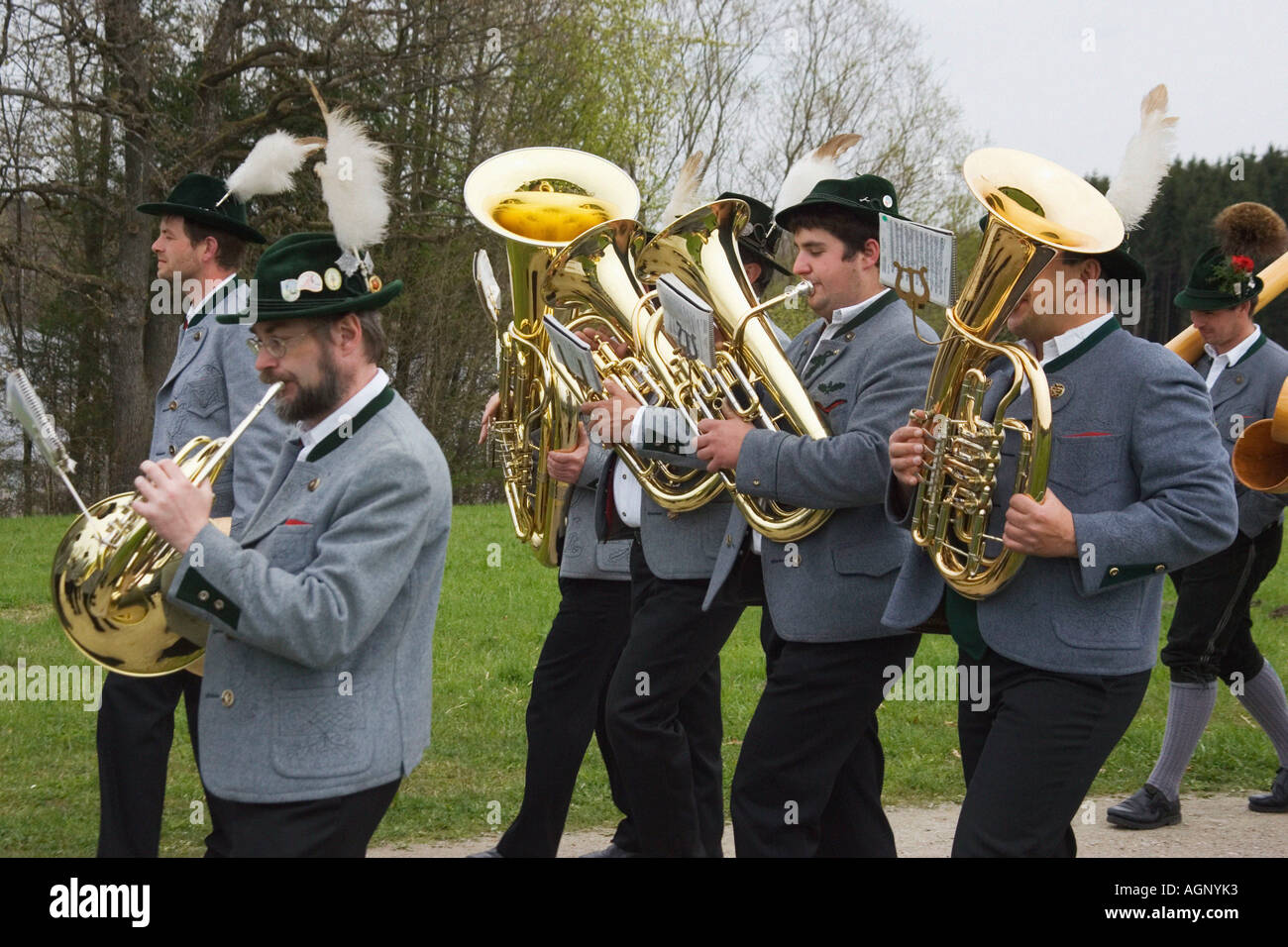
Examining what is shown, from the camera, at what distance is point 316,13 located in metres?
16.4

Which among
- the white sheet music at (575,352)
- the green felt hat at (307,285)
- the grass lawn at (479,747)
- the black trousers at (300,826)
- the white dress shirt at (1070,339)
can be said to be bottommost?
the grass lawn at (479,747)

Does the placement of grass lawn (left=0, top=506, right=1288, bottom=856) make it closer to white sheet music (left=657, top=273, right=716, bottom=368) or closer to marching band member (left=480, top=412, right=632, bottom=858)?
marching band member (left=480, top=412, right=632, bottom=858)

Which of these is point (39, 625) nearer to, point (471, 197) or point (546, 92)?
point (471, 197)

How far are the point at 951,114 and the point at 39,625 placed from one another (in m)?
21.2

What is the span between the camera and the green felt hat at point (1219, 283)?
5.64 meters

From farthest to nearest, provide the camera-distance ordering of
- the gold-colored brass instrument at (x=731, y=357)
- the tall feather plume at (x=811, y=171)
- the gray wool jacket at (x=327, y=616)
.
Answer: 1. the tall feather plume at (x=811, y=171)
2. the gold-colored brass instrument at (x=731, y=357)
3. the gray wool jacket at (x=327, y=616)

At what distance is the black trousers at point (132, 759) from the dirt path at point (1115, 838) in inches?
38.3

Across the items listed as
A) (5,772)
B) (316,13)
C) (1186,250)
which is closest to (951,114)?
(1186,250)

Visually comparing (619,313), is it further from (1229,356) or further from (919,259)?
(1229,356)

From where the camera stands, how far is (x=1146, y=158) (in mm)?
3496

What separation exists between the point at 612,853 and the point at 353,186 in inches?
112

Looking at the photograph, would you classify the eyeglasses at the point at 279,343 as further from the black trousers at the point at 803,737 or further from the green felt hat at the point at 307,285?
the black trousers at the point at 803,737

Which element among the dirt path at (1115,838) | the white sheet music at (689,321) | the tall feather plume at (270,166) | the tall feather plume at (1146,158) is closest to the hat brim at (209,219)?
the tall feather plume at (270,166)

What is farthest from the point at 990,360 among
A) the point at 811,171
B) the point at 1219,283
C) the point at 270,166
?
the point at 1219,283
